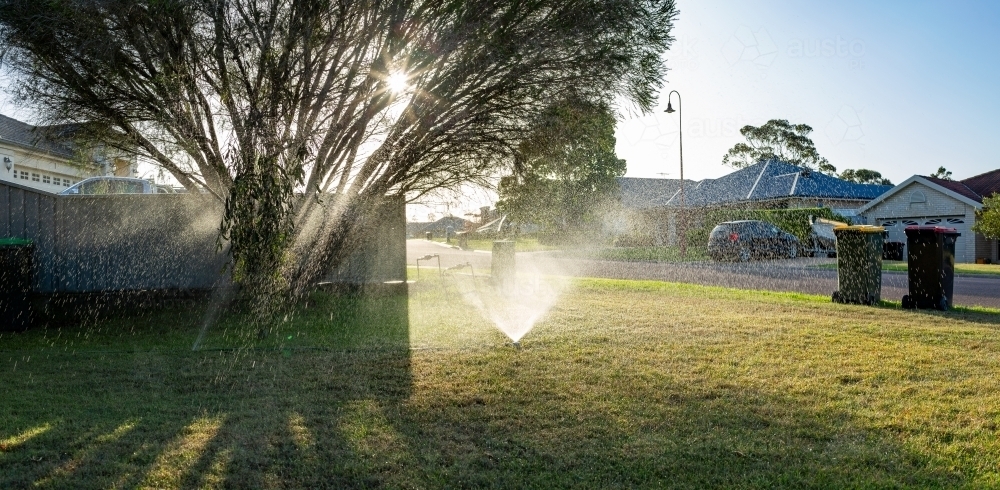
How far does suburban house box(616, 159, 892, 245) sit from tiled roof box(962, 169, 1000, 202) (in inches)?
189

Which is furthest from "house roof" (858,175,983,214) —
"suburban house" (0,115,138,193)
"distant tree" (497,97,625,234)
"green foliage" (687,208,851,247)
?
"suburban house" (0,115,138,193)

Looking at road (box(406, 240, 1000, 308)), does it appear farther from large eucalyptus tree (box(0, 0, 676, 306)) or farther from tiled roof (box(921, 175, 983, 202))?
tiled roof (box(921, 175, 983, 202))

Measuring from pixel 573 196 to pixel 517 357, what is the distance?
29.5m

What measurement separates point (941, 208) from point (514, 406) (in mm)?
30102

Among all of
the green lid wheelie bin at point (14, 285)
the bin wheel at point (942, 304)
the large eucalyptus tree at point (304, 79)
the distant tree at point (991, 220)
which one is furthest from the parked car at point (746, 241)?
the green lid wheelie bin at point (14, 285)

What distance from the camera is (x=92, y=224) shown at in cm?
1145

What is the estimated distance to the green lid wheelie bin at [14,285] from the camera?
30.9ft

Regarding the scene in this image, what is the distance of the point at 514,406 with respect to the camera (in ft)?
16.8

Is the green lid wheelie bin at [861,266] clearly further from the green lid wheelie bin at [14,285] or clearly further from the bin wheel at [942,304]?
the green lid wheelie bin at [14,285]

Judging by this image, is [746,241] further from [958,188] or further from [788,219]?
[958,188]

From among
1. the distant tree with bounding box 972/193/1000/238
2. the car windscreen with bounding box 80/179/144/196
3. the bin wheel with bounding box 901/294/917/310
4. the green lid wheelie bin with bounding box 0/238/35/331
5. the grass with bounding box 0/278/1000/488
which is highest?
the car windscreen with bounding box 80/179/144/196

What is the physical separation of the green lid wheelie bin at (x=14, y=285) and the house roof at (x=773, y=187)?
3258cm

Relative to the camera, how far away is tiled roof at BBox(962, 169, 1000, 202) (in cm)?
3019

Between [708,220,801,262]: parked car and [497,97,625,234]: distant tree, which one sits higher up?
[497,97,625,234]: distant tree
